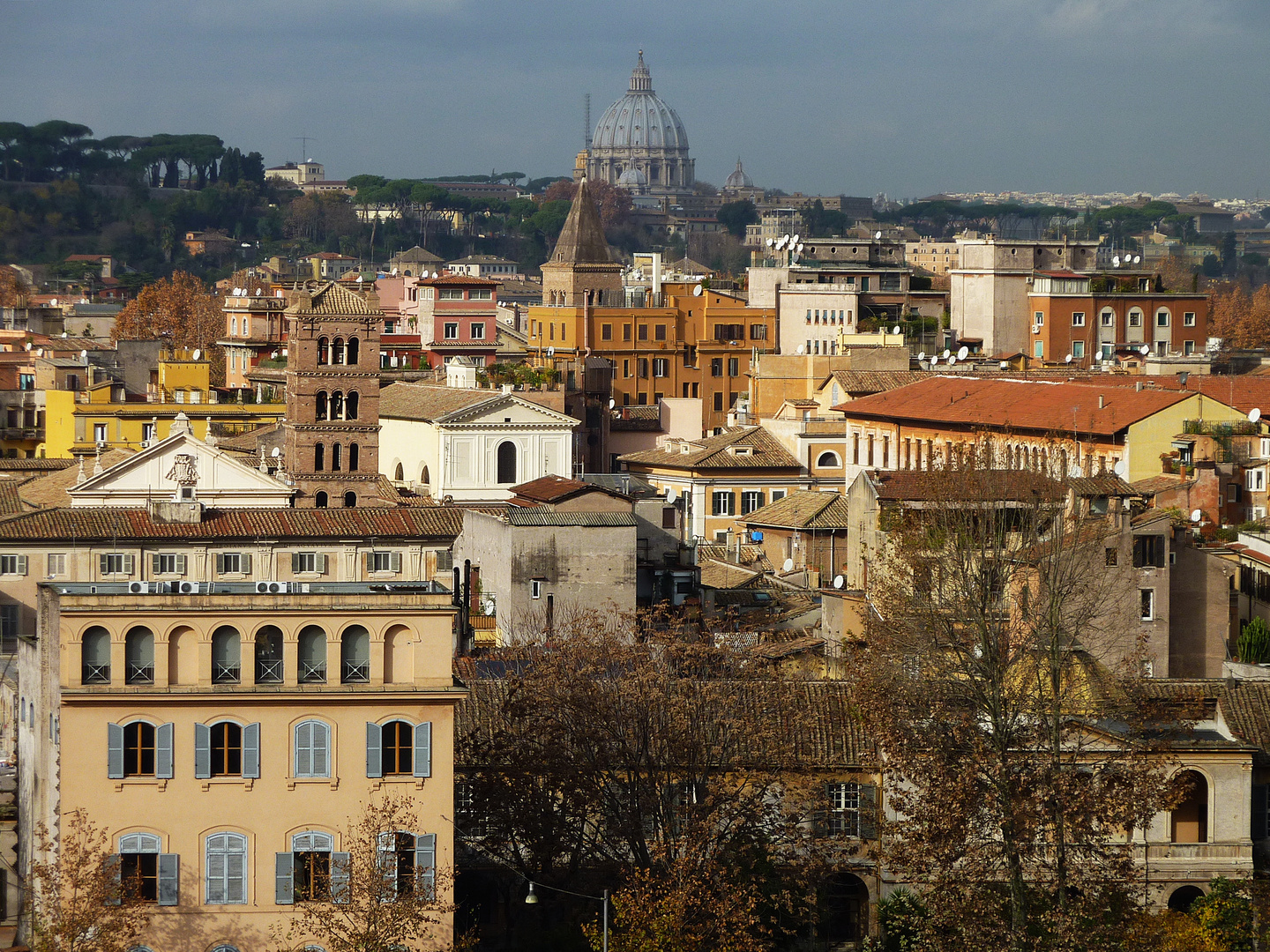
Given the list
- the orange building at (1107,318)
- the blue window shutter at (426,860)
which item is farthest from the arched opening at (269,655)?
the orange building at (1107,318)

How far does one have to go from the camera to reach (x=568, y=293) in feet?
286

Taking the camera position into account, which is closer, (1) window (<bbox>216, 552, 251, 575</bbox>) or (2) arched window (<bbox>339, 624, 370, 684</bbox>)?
(2) arched window (<bbox>339, 624, 370, 684</bbox>)

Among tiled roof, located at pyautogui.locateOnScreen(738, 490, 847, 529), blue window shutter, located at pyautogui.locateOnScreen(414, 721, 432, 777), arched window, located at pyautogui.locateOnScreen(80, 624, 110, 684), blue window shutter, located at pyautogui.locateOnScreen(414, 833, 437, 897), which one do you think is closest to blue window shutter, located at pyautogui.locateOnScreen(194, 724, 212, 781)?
arched window, located at pyautogui.locateOnScreen(80, 624, 110, 684)

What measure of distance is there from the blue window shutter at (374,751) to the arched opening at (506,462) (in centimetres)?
3199

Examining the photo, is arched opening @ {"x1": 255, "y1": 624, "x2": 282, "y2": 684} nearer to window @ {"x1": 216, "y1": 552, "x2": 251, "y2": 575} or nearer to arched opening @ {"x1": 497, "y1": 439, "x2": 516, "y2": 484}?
window @ {"x1": 216, "y1": 552, "x2": 251, "y2": 575}

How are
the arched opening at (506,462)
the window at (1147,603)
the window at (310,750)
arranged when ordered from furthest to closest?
the arched opening at (506,462), the window at (1147,603), the window at (310,750)

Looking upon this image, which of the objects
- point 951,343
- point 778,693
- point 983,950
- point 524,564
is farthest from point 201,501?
point 951,343

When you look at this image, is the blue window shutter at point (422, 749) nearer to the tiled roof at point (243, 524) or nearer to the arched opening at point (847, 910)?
the arched opening at point (847, 910)

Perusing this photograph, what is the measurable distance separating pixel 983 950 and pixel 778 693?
5148 mm

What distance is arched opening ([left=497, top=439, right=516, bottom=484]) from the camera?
5812 cm

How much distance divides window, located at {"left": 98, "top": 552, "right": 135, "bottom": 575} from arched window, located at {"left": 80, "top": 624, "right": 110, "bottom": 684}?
17.2 m

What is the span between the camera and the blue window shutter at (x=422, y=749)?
2609cm

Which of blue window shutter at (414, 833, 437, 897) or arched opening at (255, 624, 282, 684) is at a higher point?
arched opening at (255, 624, 282, 684)

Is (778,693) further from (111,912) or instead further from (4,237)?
(4,237)
